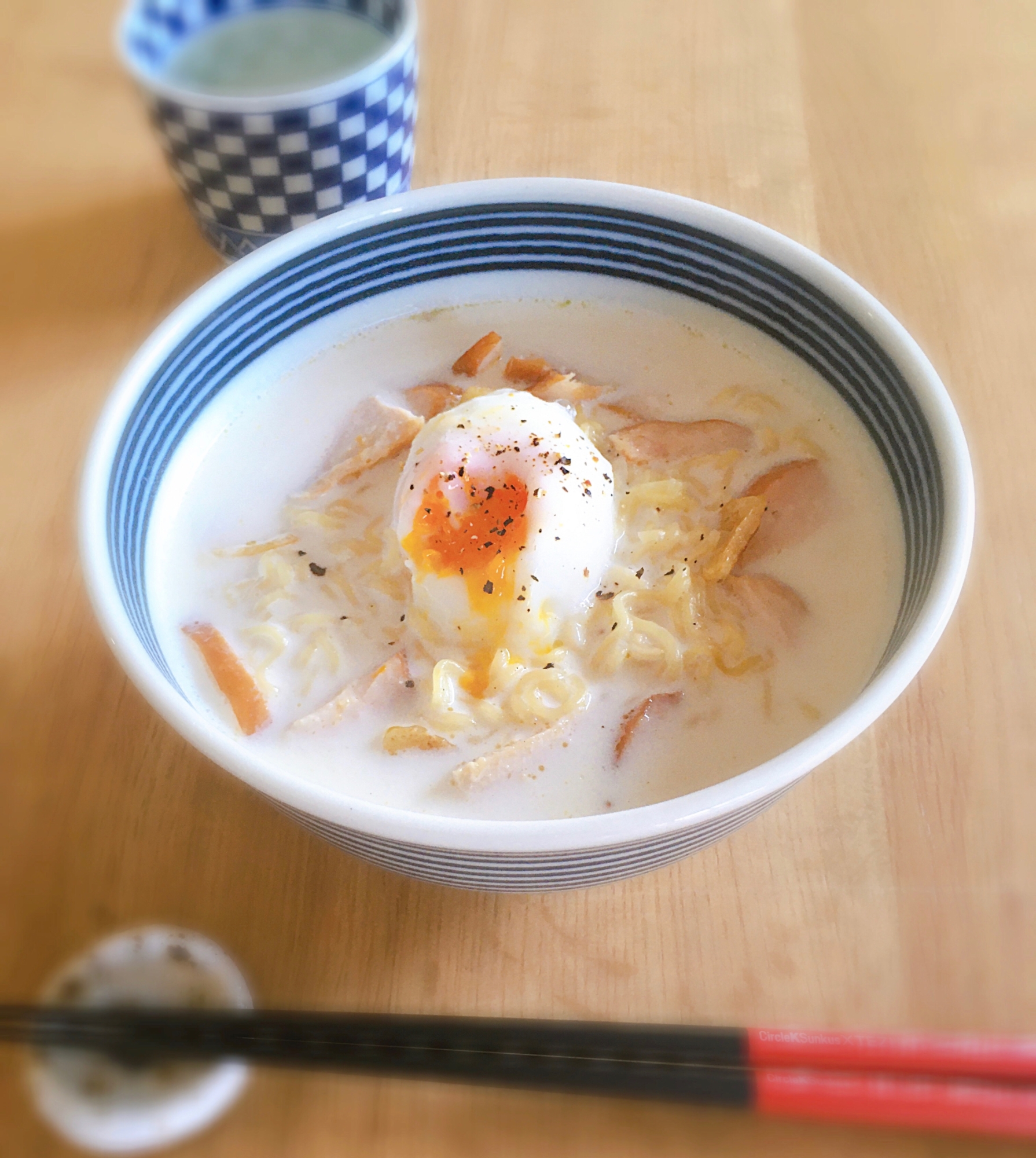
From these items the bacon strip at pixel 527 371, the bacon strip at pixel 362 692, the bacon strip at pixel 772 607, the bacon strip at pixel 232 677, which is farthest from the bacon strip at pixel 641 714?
the bacon strip at pixel 527 371

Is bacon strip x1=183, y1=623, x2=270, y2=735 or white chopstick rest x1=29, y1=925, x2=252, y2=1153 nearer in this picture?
white chopstick rest x1=29, y1=925, x2=252, y2=1153

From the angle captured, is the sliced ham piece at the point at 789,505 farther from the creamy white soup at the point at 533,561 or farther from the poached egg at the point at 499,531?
the poached egg at the point at 499,531

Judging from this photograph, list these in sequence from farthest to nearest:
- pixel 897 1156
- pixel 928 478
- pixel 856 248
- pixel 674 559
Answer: pixel 856 248
pixel 674 559
pixel 928 478
pixel 897 1156

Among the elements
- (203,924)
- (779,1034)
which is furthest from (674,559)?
(203,924)

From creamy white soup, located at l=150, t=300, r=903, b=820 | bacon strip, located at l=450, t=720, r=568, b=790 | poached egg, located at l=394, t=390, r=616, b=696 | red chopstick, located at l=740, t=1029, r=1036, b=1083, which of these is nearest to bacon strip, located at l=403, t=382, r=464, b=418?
creamy white soup, located at l=150, t=300, r=903, b=820

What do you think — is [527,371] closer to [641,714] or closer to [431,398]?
[431,398]

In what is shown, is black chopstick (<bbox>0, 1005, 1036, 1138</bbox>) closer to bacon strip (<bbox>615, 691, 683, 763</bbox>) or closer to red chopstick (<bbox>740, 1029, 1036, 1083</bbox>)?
red chopstick (<bbox>740, 1029, 1036, 1083</bbox>)

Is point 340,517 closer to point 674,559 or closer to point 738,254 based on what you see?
point 674,559

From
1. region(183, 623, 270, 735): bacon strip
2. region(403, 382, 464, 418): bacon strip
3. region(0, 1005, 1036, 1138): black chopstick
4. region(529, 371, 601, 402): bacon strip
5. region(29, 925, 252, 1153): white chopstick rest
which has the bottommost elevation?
region(29, 925, 252, 1153): white chopstick rest
